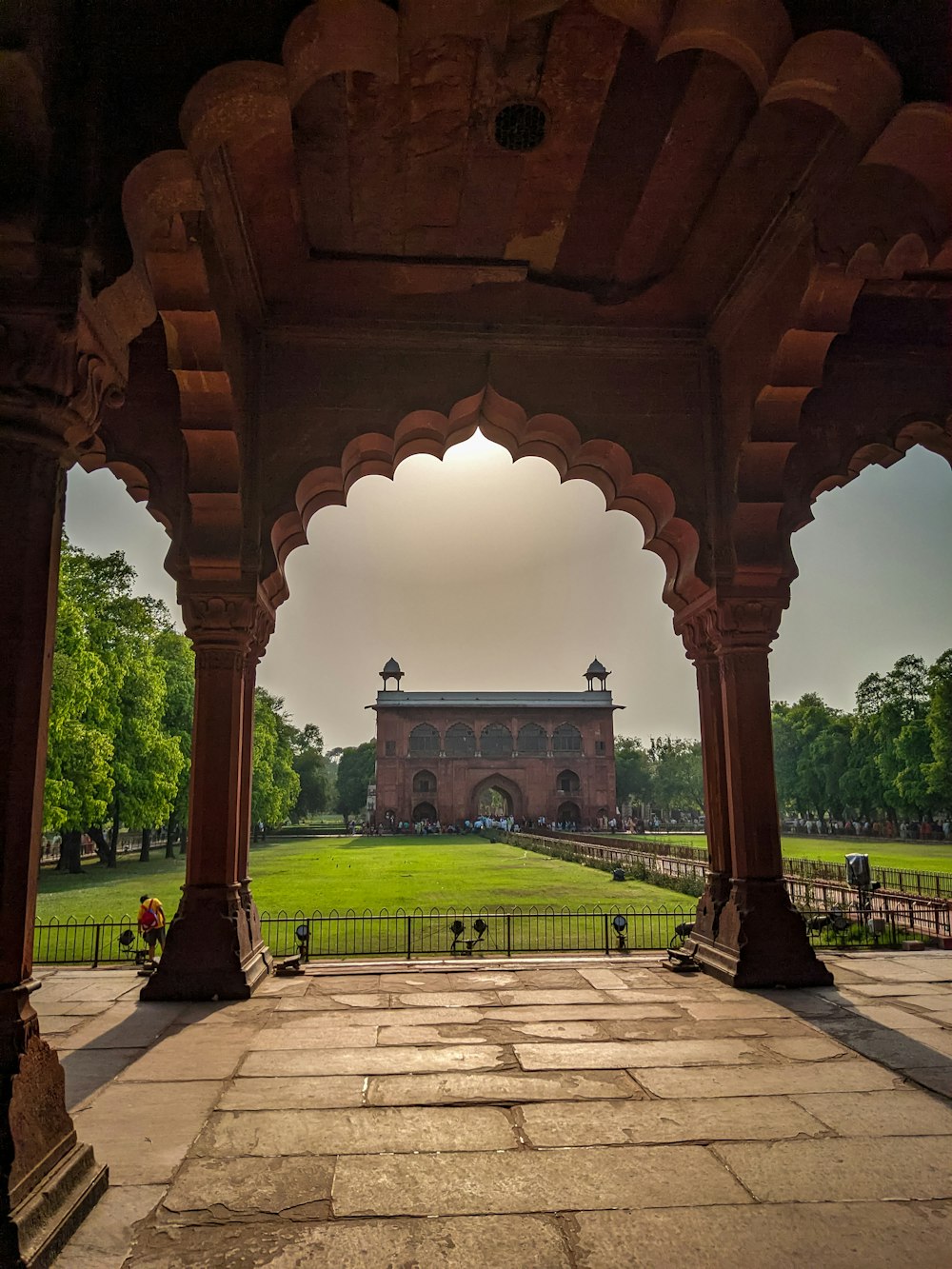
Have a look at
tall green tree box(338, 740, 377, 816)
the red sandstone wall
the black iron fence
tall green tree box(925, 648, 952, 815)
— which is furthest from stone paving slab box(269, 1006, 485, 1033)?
tall green tree box(338, 740, 377, 816)

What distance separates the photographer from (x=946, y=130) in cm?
443

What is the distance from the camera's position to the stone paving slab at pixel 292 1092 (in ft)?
15.7

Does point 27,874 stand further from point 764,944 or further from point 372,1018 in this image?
point 764,944

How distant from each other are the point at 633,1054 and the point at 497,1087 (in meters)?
1.12

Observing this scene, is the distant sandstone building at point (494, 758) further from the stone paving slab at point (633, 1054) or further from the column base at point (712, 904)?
the stone paving slab at point (633, 1054)

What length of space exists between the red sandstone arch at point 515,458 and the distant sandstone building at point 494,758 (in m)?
49.3

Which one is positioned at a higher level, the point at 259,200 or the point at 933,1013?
the point at 259,200

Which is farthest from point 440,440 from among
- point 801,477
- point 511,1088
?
point 511,1088

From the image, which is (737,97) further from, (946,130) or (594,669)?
(594,669)

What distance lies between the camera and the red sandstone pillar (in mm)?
3197

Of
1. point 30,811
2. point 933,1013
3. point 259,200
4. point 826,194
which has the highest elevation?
point 259,200

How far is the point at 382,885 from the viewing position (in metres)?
20.6

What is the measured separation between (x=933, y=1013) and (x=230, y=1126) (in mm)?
5415

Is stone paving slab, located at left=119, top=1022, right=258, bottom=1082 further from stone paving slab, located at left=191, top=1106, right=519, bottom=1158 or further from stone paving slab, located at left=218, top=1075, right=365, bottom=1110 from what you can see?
stone paving slab, located at left=191, top=1106, right=519, bottom=1158
